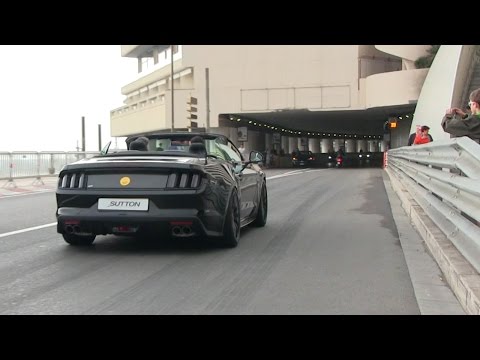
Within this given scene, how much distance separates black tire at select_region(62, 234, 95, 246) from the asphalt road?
115 millimetres

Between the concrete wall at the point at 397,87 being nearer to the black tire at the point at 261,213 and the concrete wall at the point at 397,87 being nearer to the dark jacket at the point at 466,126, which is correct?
the black tire at the point at 261,213

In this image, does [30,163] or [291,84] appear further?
[291,84]

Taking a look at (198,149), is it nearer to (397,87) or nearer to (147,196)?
(147,196)

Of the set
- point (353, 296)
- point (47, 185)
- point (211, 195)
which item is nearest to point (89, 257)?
point (211, 195)

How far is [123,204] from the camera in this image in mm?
6016

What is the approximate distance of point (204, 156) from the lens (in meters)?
6.61

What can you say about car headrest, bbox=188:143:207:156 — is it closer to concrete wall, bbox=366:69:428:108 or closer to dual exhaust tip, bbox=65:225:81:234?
dual exhaust tip, bbox=65:225:81:234

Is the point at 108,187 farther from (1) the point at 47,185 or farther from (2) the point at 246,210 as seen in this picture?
(1) the point at 47,185

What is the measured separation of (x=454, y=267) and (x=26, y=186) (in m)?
17.2

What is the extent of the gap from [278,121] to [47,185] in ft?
105

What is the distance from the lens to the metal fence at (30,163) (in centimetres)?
1889

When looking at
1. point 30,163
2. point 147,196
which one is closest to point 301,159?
point 30,163

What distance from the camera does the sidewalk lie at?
16.9m
